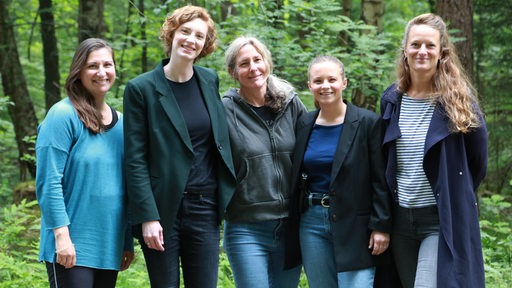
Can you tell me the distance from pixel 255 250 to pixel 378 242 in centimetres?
83

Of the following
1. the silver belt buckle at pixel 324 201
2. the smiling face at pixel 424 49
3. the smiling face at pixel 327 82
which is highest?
the smiling face at pixel 424 49

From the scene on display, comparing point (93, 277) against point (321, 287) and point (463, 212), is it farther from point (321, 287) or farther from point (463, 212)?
point (463, 212)

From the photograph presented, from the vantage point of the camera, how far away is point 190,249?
3.64 m

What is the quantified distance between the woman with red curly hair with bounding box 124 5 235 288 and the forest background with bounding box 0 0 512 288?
202cm

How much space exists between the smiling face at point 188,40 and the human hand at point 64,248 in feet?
4.12

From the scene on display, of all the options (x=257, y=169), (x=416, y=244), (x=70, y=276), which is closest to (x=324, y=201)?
(x=257, y=169)

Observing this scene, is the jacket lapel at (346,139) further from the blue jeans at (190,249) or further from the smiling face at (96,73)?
the smiling face at (96,73)

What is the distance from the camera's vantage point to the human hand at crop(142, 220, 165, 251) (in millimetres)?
3488

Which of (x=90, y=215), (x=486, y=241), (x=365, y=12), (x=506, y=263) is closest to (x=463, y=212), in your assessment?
(x=90, y=215)

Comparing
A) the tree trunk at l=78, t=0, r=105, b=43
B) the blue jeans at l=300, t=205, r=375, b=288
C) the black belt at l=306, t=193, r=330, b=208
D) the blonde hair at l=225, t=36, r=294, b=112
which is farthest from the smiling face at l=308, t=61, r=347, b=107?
the tree trunk at l=78, t=0, r=105, b=43

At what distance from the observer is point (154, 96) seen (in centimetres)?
358

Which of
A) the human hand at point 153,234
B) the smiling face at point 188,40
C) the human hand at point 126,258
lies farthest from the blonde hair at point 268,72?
the human hand at point 126,258

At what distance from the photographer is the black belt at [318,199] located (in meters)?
3.91

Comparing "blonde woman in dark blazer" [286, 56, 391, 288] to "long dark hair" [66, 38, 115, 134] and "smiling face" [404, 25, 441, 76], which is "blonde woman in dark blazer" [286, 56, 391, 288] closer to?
"smiling face" [404, 25, 441, 76]
